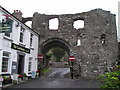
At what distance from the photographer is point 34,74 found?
576 inches

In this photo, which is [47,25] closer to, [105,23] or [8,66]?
[105,23]

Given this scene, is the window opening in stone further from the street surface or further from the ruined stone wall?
the street surface

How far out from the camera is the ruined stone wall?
1505 cm

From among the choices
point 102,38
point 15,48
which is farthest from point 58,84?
point 102,38

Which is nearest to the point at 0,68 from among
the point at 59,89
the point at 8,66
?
the point at 8,66

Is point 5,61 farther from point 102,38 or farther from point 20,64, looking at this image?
point 102,38

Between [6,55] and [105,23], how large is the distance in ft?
35.7

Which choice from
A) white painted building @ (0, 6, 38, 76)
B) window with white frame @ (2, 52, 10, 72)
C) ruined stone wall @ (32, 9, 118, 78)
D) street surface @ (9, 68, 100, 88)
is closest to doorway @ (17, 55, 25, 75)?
white painted building @ (0, 6, 38, 76)

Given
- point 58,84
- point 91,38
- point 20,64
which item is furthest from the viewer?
point 91,38

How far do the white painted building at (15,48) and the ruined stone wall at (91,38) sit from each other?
142 inches

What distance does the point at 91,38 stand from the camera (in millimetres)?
15664

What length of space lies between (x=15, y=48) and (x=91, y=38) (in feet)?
27.4

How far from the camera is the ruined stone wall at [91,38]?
15047 millimetres

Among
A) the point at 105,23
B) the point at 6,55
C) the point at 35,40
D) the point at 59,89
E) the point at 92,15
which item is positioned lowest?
the point at 59,89
